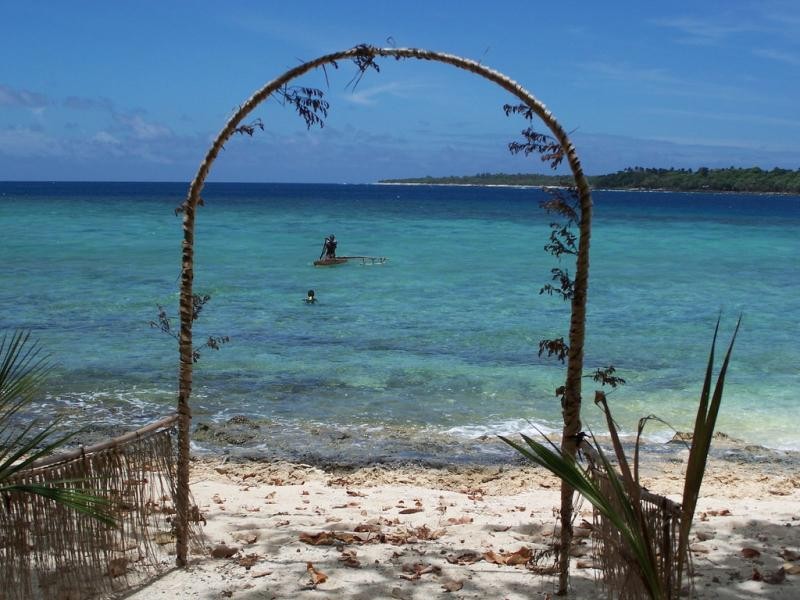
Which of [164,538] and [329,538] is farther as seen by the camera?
[329,538]

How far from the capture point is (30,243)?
29.6 m

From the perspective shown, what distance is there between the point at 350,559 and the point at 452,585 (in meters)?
0.64

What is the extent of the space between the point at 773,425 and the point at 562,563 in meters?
5.82

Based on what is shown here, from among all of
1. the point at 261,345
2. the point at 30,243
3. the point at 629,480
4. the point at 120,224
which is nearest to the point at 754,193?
the point at 120,224

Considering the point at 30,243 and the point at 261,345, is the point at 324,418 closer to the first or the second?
the point at 261,345

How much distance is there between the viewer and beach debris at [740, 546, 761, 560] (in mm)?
4656

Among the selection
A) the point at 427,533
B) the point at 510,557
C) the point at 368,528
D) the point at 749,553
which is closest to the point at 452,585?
Answer: the point at 510,557

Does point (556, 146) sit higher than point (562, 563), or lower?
higher

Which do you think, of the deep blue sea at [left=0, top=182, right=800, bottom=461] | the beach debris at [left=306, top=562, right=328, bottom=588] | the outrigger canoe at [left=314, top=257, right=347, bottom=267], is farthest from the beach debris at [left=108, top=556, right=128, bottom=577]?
the outrigger canoe at [left=314, top=257, right=347, bottom=267]

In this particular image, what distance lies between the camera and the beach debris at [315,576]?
4.22 m

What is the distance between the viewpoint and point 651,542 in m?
2.95

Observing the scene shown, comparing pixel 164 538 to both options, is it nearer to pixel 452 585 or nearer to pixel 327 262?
pixel 452 585

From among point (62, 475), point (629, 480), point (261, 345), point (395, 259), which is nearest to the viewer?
point (629, 480)

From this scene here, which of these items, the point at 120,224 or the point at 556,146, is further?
the point at 120,224
